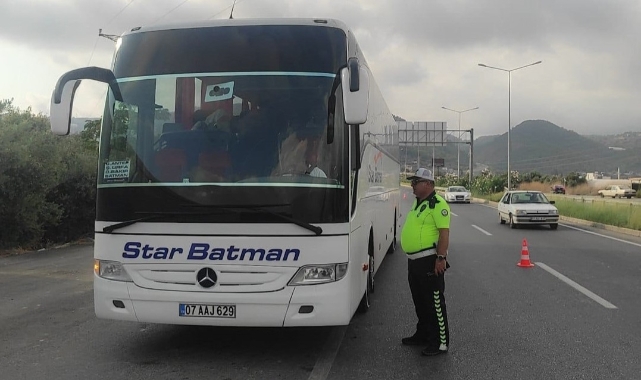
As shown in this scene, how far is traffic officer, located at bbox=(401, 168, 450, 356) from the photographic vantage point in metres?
5.59

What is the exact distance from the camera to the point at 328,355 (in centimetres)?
564

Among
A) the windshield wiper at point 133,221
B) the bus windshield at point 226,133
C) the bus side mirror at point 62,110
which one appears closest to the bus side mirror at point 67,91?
the bus side mirror at point 62,110

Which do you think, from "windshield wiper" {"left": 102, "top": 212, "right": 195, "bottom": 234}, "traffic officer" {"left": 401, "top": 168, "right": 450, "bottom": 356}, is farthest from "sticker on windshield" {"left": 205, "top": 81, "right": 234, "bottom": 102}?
"traffic officer" {"left": 401, "top": 168, "right": 450, "bottom": 356}

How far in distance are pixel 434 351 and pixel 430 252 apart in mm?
953

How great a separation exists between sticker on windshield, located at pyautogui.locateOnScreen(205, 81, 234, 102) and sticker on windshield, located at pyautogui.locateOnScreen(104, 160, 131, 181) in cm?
96

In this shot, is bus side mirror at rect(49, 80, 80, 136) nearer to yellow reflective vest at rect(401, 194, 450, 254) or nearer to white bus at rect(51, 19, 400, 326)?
white bus at rect(51, 19, 400, 326)

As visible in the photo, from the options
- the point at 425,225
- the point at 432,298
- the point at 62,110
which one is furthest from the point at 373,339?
the point at 62,110

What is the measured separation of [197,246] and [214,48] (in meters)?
1.85

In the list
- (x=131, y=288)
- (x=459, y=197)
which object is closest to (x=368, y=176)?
(x=131, y=288)

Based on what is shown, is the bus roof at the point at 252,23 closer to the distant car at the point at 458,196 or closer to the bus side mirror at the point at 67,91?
the bus side mirror at the point at 67,91

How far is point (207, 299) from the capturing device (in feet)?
16.7

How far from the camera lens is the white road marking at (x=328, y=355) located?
5051 mm

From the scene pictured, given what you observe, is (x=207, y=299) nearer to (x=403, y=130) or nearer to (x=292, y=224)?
(x=292, y=224)

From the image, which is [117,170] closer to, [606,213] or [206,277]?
[206,277]
